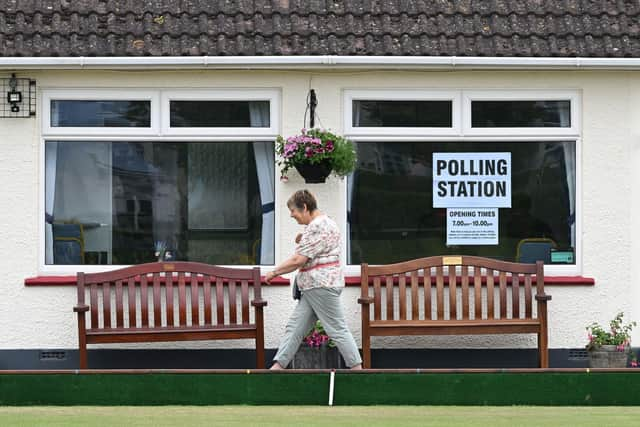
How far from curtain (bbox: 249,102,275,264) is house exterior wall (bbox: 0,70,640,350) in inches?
3.9

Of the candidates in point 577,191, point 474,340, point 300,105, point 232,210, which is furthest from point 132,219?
point 577,191

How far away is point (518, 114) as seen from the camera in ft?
38.6

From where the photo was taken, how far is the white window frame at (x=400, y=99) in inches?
459

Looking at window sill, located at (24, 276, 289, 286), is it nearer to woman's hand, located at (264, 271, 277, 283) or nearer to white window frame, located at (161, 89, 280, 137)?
woman's hand, located at (264, 271, 277, 283)

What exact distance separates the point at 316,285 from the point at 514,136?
7.81ft

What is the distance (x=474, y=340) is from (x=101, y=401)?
3.92m

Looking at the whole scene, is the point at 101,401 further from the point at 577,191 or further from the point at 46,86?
the point at 577,191

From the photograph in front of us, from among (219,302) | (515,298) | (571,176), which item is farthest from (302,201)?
(571,176)

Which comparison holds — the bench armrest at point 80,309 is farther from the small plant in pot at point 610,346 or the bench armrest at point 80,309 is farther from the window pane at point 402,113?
the small plant in pot at point 610,346

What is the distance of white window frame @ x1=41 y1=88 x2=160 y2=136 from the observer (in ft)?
38.1

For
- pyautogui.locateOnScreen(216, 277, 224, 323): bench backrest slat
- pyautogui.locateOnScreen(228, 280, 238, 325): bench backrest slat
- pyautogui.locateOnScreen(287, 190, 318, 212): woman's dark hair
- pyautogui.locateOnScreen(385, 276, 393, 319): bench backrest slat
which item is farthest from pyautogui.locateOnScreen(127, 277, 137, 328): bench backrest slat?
pyautogui.locateOnScreen(385, 276, 393, 319): bench backrest slat

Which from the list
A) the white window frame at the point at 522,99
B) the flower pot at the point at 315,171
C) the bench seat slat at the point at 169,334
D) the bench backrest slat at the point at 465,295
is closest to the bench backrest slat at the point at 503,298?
the bench backrest slat at the point at 465,295

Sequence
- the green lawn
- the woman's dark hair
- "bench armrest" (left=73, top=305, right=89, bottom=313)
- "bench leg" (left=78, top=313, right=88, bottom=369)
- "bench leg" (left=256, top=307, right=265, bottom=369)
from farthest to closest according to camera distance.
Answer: "bench leg" (left=256, top=307, right=265, bottom=369) < "bench leg" (left=78, top=313, right=88, bottom=369) < "bench armrest" (left=73, top=305, right=89, bottom=313) < the woman's dark hair < the green lawn

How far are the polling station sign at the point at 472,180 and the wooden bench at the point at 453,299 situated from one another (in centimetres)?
60
